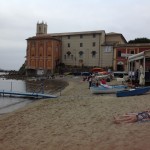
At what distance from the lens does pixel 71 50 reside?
8994cm

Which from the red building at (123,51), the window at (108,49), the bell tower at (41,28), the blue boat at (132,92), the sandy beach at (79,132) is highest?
the bell tower at (41,28)

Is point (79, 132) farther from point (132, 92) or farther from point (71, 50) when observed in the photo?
point (71, 50)

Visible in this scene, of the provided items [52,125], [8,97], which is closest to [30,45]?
[8,97]

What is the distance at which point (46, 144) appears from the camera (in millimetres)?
10094

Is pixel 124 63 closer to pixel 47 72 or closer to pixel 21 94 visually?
pixel 47 72

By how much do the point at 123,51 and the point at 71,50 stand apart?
2160 centimetres

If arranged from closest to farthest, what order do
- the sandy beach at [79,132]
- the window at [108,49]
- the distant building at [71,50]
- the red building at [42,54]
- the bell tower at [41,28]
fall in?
the sandy beach at [79,132], the window at [108,49], the distant building at [71,50], the red building at [42,54], the bell tower at [41,28]

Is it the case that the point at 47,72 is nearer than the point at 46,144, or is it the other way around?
the point at 46,144

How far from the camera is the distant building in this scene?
279 feet

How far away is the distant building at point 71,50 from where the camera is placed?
85.0 meters

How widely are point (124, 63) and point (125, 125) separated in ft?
205

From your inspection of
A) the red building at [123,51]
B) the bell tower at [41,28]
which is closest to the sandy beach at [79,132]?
the red building at [123,51]

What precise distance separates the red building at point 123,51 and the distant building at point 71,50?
8262mm

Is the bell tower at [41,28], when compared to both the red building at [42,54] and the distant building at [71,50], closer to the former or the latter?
the distant building at [71,50]
